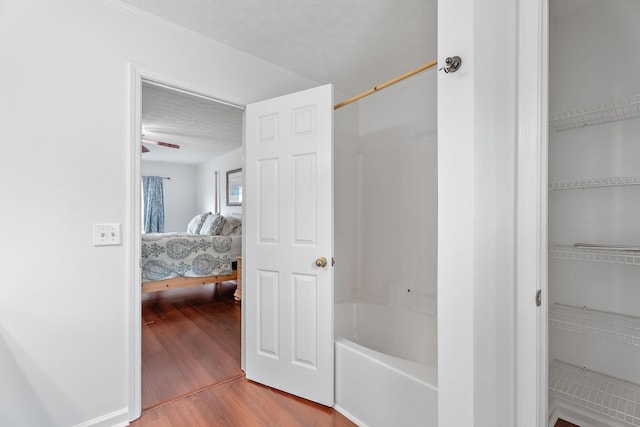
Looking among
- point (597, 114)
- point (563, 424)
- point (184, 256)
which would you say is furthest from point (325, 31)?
point (184, 256)

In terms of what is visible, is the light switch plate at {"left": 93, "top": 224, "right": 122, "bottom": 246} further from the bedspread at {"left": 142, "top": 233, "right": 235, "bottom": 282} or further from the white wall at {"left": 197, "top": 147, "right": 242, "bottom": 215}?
the white wall at {"left": 197, "top": 147, "right": 242, "bottom": 215}

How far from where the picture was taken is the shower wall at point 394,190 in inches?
91.0

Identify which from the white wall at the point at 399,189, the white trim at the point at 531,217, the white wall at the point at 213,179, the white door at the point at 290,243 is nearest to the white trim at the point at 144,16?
the white door at the point at 290,243

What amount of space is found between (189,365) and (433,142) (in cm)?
262

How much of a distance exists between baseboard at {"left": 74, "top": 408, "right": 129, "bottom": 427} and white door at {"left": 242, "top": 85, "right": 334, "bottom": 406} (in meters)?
0.77

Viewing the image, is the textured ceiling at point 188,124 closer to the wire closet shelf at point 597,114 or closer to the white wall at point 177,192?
the white wall at point 177,192

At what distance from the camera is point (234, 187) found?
583cm

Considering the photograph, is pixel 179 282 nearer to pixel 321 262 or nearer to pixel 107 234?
pixel 107 234

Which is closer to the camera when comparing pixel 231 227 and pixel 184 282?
pixel 184 282

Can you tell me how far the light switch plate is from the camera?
162cm

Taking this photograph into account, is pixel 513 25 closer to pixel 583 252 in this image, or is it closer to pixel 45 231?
pixel 583 252

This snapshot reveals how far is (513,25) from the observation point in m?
1.07

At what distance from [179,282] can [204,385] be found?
2056mm

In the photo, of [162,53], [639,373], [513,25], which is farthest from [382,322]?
[162,53]
